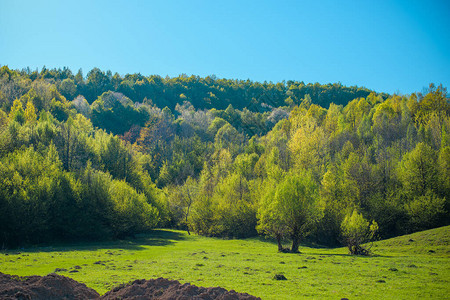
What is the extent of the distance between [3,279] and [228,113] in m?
128

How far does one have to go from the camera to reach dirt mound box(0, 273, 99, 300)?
1381cm

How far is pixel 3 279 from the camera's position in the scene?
15367 millimetres

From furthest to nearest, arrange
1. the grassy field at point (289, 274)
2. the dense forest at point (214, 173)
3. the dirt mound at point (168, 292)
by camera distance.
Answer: the dense forest at point (214, 173) → the grassy field at point (289, 274) → the dirt mound at point (168, 292)

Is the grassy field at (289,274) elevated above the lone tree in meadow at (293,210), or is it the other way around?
the lone tree in meadow at (293,210)

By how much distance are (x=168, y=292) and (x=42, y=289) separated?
5621mm

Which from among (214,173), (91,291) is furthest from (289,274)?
(214,173)

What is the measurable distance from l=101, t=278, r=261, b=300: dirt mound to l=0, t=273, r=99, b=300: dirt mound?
54.9 inches

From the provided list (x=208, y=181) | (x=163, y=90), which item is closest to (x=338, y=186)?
(x=208, y=181)

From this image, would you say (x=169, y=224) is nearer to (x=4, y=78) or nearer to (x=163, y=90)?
(x=4, y=78)

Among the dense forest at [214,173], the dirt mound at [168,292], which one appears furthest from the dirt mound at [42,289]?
the dense forest at [214,173]

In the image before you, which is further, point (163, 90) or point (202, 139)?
point (163, 90)

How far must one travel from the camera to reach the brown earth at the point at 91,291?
13891mm

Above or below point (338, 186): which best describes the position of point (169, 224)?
below

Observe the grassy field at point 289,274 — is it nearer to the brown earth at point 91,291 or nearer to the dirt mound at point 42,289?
the dirt mound at point 42,289
